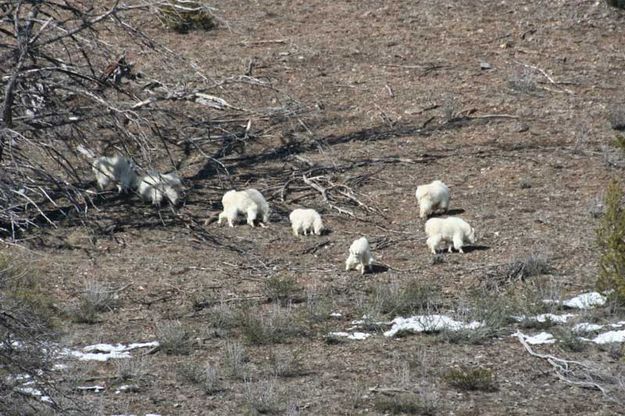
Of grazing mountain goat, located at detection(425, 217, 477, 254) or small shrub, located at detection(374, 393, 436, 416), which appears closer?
small shrub, located at detection(374, 393, 436, 416)

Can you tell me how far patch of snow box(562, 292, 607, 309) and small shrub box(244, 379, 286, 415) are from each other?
329 cm

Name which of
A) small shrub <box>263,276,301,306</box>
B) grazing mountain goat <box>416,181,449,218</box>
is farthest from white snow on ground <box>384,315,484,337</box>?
grazing mountain goat <box>416,181,449,218</box>

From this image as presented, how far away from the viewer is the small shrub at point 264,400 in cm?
970

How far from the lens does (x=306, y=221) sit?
14031mm

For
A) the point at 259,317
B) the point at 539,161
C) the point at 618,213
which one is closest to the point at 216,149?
the point at 539,161

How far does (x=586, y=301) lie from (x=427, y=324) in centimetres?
156

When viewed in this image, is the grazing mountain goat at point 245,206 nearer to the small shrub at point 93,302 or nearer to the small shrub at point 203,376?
the small shrub at point 93,302

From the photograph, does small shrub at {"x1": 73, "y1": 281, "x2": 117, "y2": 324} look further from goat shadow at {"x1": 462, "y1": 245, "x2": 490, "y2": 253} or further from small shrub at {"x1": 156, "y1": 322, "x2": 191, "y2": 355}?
goat shadow at {"x1": 462, "y1": 245, "x2": 490, "y2": 253}

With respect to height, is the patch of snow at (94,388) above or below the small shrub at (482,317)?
below

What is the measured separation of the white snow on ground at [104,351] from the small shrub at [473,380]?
8.48 feet

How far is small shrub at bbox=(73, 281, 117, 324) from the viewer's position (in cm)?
1188

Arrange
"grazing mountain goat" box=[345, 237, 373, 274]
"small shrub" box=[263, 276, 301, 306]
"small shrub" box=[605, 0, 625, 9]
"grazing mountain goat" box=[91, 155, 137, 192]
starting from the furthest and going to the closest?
"small shrub" box=[605, 0, 625, 9], "grazing mountain goat" box=[91, 155, 137, 192], "grazing mountain goat" box=[345, 237, 373, 274], "small shrub" box=[263, 276, 301, 306]

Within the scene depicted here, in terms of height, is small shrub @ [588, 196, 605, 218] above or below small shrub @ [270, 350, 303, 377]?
above

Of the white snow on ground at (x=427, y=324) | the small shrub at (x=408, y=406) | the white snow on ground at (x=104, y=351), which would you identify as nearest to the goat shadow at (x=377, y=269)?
the white snow on ground at (x=427, y=324)
